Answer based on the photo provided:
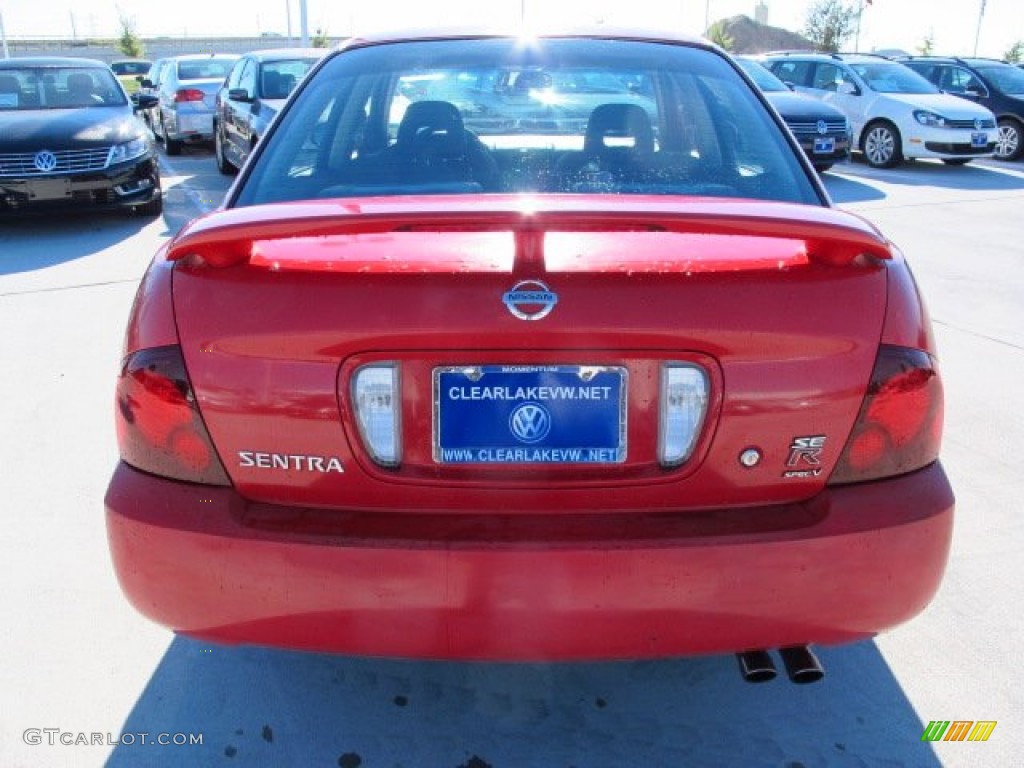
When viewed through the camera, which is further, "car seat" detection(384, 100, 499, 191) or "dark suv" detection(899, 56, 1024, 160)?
"dark suv" detection(899, 56, 1024, 160)

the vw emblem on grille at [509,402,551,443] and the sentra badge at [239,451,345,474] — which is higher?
the vw emblem on grille at [509,402,551,443]

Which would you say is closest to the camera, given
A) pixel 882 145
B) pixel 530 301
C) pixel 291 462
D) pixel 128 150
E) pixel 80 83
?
pixel 530 301

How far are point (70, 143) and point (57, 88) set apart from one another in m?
1.54

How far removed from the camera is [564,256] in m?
1.76

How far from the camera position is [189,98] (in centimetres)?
1323

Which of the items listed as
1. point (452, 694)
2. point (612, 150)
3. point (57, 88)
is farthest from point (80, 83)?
point (452, 694)

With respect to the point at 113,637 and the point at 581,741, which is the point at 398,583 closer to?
the point at 581,741

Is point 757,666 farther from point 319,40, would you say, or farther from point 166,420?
point 319,40

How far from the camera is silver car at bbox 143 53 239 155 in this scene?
13.3 meters

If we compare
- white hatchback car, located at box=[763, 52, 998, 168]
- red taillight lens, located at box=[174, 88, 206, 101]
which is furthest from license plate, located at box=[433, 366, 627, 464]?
white hatchback car, located at box=[763, 52, 998, 168]

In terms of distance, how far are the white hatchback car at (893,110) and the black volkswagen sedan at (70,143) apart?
33.0 feet

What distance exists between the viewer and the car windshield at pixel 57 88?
8.85m

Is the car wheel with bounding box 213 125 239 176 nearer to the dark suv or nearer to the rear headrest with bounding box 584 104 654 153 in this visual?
the rear headrest with bounding box 584 104 654 153

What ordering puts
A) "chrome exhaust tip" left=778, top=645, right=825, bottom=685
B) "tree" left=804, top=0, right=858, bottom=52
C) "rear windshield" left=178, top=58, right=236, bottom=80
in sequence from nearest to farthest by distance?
"chrome exhaust tip" left=778, top=645, right=825, bottom=685 → "rear windshield" left=178, top=58, right=236, bottom=80 → "tree" left=804, top=0, right=858, bottom=52
